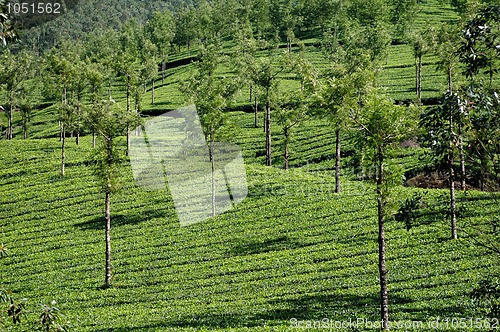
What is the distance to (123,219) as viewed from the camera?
48219 mm

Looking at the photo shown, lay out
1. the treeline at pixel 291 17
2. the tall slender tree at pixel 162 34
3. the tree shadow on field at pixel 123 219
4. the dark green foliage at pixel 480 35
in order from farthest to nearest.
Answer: the tall slender tree at pixel 162 34
the treeline at pixel 291 17
the tree shadow on field at pixel 123 219
the dark green foliage at pixel 480 35

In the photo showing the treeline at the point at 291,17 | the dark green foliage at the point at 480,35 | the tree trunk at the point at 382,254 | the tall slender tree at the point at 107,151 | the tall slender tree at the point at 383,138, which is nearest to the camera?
the dark green foliage at the point at 480,35

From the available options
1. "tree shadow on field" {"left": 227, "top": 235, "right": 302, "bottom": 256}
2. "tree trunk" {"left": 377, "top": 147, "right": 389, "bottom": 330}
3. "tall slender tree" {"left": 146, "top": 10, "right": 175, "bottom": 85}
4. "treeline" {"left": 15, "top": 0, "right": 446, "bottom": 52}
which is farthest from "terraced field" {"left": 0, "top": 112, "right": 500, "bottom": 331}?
"treeline" {"left": 15, "top": 0, "right": 446, "bottom": 52}

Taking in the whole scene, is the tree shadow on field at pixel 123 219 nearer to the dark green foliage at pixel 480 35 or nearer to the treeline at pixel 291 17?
the dark green foliage at pixel 480 35

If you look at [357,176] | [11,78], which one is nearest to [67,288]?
[357,176]

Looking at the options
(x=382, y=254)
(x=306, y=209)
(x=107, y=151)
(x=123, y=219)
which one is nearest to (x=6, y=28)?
(x=382, y=254)

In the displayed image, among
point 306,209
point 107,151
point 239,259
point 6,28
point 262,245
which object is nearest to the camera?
point 6,28

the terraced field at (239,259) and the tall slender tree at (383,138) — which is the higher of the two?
the tall slender tree at (383,138)

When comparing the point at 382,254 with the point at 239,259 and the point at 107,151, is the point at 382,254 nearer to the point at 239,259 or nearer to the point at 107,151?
the point at 239,259

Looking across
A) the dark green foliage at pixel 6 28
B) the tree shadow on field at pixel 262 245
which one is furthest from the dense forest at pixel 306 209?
the tree shadow on field at pixel 262 245

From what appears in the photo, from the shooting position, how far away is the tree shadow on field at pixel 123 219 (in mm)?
47562

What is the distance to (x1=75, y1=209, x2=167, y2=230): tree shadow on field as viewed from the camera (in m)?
47.6

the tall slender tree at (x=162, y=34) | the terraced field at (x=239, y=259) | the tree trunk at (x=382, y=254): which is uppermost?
the tall slender tree at (x=162, y=34)

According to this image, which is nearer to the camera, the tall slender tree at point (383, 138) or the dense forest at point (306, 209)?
the dense forest at point (306, 209)
